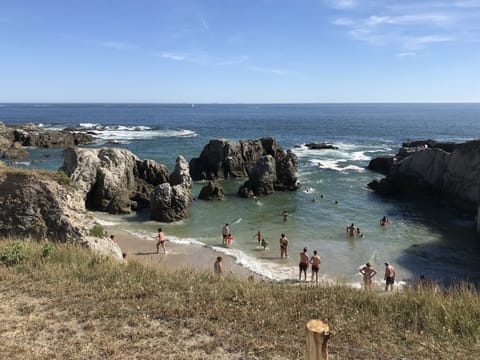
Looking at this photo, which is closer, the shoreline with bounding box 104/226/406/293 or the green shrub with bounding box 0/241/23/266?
the green shrub with bounding box 0/241/23/266

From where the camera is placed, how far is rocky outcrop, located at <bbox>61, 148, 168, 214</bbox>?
Answer: 30.8 metres

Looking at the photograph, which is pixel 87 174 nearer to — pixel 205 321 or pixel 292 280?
pixel 292 280

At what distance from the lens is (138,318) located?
328 inches

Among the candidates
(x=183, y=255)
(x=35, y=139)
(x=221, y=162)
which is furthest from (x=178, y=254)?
(x=35, y=139)

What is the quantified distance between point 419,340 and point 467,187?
30.9m

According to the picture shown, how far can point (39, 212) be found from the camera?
16.2 metres

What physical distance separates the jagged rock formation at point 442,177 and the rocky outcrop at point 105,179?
23465mm

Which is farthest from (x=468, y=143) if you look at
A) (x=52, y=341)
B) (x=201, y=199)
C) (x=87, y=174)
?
(x=52, y=341)

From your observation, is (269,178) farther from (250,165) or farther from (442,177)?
(442,177)

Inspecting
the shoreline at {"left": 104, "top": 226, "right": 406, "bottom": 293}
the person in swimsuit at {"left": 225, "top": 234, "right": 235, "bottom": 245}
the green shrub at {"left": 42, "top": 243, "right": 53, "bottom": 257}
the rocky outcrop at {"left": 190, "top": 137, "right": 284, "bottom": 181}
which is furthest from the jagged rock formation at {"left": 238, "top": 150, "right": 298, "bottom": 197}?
the green shrub at {"left": 42, "top": 243, "right": 53, "bottom": 257}

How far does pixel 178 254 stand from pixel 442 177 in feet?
90.0

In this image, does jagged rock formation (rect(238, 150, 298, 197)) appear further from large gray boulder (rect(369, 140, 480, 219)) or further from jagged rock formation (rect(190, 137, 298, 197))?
large gray boulder (rect(369, 140, 480, 219))

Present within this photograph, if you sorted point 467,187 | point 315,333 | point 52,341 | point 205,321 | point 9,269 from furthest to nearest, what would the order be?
point 467,187 < point 9,269 < point 205,321 < point 52,341 < point 315,333

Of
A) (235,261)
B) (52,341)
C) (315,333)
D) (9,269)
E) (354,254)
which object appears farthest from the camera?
(354,254)
